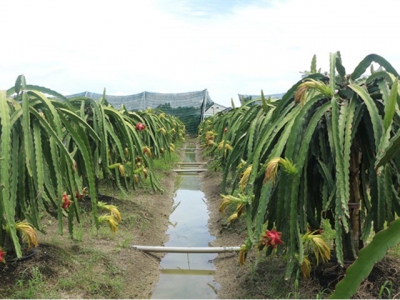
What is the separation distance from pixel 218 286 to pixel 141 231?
1.20m

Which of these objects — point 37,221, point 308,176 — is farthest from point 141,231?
point 308,176

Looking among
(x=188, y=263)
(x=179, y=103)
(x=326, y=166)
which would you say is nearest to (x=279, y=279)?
(x=326, y=166)

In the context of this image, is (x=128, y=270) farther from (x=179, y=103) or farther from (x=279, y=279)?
(x=179, y=103)

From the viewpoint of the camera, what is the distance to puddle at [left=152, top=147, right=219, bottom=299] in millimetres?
3135

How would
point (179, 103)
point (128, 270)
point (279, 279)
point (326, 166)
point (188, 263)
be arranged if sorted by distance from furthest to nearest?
point (179, 103)
point (188, 263)
point (128, 270)
point (279, 279)
point (326, 166)

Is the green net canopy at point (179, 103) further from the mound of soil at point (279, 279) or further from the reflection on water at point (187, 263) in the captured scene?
the mound of soil at point (279, 279)

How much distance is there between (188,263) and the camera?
144 inches

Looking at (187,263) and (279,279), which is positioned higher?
(279,279)

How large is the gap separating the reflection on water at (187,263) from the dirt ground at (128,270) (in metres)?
0.08

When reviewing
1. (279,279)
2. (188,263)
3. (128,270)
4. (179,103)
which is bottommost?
(188,263)

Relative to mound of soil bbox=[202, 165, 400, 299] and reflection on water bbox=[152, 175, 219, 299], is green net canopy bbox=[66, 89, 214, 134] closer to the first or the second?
reflection on water bbox=[152, 175, 219, 299]

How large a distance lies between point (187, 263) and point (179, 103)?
1618 centimetres

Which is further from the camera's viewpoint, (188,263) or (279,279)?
(188,263)

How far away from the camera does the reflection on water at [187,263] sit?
3.14 meters
